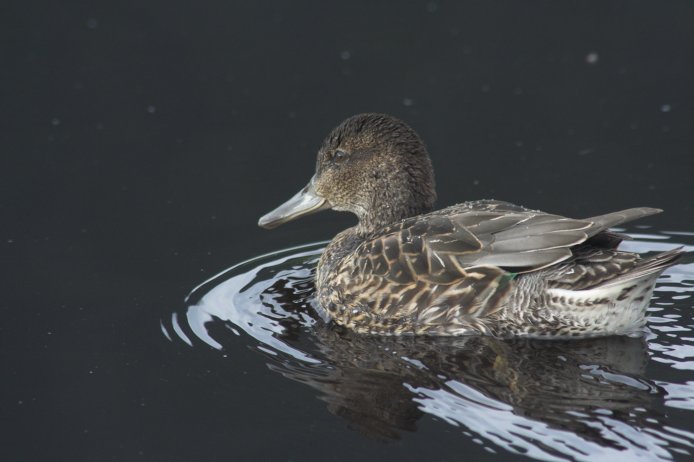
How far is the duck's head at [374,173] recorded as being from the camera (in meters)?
8.17

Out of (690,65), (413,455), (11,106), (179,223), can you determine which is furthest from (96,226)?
(690,65)

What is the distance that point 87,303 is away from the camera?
797 centimetres

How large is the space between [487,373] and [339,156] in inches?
90.1

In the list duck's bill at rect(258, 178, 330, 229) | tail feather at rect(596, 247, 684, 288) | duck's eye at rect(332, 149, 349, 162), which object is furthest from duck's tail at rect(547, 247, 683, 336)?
duck's bill at rect(258, 178, 330, 229)

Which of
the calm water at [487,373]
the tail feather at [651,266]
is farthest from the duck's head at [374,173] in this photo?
the tail feather at [651,266]

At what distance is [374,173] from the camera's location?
830 centimetres

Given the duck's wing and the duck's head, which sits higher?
the duck's head

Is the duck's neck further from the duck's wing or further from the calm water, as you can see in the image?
the calm water

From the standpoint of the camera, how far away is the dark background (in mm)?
6738

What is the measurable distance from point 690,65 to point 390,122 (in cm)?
444

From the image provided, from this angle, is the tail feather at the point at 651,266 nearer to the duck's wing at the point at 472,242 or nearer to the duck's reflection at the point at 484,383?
the duck's wing at the point at 472,242

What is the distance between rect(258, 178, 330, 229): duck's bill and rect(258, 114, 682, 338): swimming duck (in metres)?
0.53

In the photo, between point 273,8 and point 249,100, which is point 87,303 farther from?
point 273,8

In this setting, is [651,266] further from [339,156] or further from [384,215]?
[339,156]
